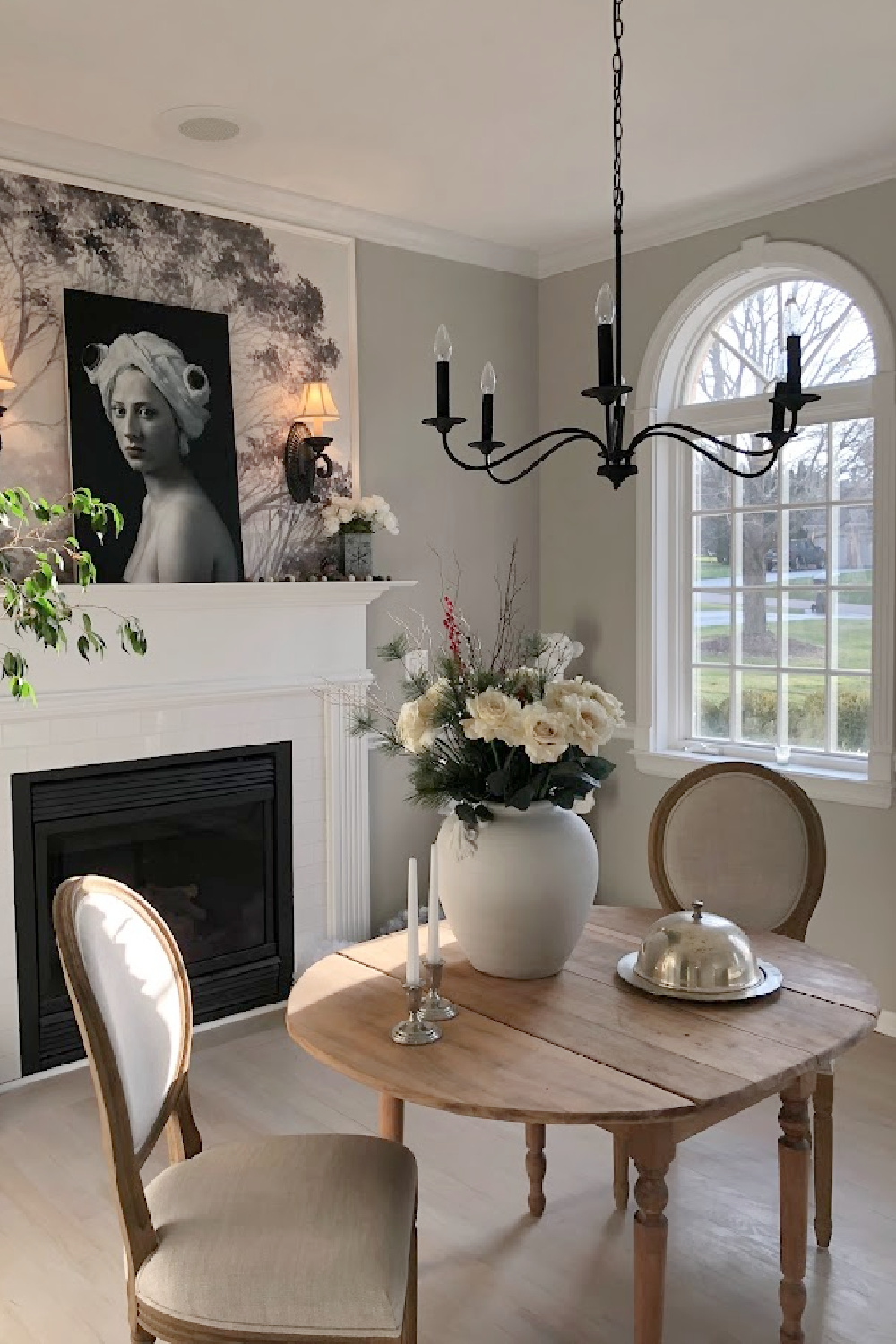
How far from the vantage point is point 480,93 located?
3.14 metres

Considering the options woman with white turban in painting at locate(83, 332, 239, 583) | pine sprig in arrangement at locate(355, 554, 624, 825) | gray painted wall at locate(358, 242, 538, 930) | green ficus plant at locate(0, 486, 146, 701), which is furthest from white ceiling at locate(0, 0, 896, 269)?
pine sprig in arrangement at locate(355, 554, 624, 825)

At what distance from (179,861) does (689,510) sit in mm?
2194

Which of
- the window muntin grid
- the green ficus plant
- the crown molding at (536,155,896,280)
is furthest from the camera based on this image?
the window muntin grid

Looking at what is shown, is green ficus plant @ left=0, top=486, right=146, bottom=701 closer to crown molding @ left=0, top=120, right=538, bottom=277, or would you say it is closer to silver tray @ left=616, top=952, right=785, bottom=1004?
crown molding @ left=0, top=120, right=538, bottom=277

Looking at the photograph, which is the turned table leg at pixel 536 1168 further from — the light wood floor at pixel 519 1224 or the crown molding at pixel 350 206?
the crown molding at pixel 350 206

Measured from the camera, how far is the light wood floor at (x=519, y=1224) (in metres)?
2.36

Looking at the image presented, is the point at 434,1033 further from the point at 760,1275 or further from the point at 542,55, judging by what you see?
the point at 542,55

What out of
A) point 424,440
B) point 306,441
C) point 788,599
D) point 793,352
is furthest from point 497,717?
point 424,440

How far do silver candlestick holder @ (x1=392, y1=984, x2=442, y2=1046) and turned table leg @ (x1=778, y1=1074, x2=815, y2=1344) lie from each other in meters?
0.65

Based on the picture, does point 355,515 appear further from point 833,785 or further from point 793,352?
point 793,352

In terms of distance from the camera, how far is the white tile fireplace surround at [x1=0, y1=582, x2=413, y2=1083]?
350 cm

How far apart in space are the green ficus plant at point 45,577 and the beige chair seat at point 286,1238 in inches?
53.2

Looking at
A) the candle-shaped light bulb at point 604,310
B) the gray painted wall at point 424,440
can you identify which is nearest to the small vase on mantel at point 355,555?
the gray painted wall at point 424,440

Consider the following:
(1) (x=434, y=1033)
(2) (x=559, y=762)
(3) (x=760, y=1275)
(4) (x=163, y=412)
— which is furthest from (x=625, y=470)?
(4) (x=163, y=412)
